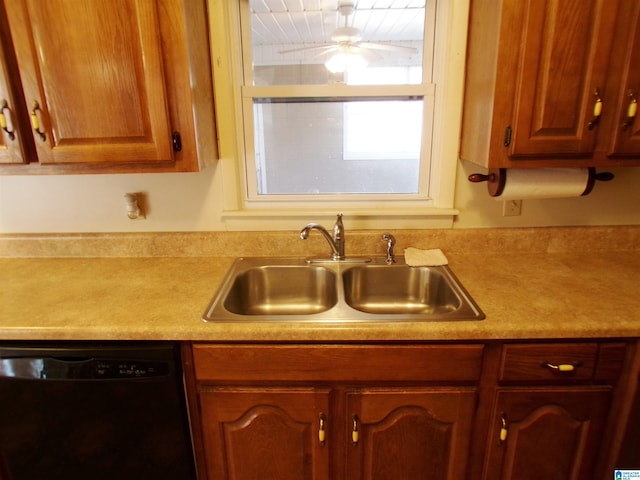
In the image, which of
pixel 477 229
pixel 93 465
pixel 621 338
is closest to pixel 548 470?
pixel 621 338

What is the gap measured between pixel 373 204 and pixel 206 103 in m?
0.75

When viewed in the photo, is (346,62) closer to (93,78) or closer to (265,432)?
(93,78)

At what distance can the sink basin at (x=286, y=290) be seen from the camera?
151 cm

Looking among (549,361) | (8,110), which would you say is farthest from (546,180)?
(8,110)

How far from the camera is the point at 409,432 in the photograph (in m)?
1.17

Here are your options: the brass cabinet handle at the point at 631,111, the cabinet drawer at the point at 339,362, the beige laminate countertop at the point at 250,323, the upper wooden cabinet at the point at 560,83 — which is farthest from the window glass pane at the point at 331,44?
the cabinet drawer at the point at 339,362

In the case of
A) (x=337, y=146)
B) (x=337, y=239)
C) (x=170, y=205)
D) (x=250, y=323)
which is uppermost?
(x=337, y=146)

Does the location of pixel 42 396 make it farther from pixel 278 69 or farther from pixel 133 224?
pixel 278 69

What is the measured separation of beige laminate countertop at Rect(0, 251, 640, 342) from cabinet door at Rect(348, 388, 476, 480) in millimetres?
204

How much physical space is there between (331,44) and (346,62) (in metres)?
0.09

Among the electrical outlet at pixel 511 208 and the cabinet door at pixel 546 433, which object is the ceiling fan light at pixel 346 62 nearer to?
the electrical outlet at pixel 511 208

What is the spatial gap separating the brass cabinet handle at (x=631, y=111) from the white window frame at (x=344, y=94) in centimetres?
50

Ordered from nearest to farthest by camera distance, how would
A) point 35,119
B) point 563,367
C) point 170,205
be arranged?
1. point 563,367
2. point 35,119
3. point 170,205

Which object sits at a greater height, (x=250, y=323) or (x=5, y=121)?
(x=5, y=121)
